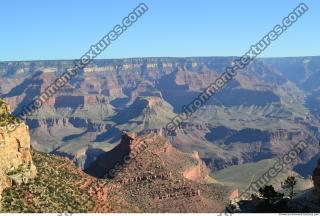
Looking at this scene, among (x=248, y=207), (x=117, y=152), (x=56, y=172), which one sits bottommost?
(x=248, y=207)

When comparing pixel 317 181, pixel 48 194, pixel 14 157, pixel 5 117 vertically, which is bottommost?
pixel 48 194

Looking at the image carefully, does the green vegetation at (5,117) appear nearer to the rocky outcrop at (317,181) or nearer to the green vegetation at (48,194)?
the green vegetation at (48,194)

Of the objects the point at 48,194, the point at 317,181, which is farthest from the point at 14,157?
the point at 317,181

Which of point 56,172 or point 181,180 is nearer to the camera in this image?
point 56,172

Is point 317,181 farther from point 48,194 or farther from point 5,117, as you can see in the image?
point 5,117

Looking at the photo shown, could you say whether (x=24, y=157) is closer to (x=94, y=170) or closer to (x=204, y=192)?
(x=204, y=192)

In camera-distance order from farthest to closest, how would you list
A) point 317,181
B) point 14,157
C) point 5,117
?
point 317,181 < point 5,117 < point 14,157

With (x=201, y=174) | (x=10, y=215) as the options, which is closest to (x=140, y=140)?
(x=201, y=174)

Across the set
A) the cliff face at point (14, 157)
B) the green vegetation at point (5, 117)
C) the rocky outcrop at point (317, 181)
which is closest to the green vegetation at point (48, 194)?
the cliff face at point (14, 157)
